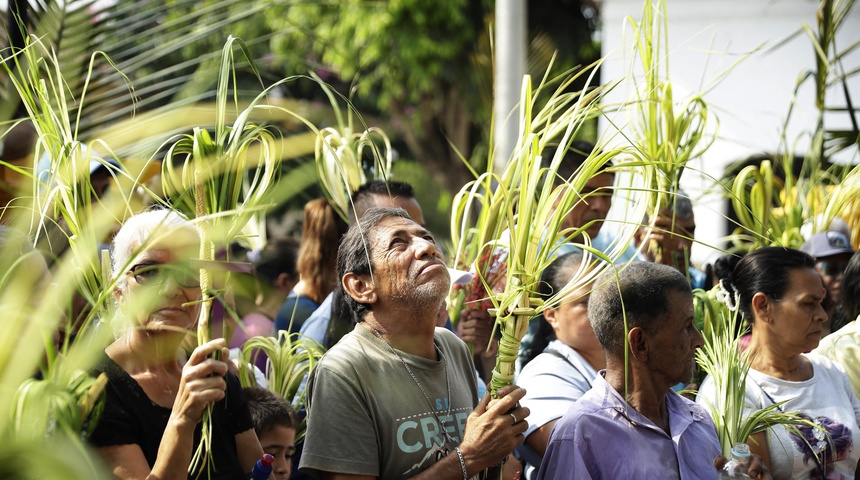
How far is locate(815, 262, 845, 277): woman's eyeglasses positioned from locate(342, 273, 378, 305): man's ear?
3556mm

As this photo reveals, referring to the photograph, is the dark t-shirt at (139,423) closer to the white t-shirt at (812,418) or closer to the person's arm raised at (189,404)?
the person's arm raised at (189,404)

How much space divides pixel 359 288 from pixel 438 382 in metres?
0.39

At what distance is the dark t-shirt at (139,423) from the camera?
99.0 inches

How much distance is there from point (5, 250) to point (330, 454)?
1.03 meters

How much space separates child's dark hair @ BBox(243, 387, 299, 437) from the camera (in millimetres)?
3217

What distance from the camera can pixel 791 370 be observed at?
3.71 meters

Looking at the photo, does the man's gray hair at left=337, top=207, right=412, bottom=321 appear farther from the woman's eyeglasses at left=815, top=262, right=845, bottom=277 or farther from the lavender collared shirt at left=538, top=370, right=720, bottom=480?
the woman's eyeglasses at left=815, top=262, right=845, bottom=277

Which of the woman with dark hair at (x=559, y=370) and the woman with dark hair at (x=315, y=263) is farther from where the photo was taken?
the woman with dark hair at (x=315, y=263)

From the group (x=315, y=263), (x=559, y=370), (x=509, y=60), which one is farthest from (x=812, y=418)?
Answer: (x=509, y=60)

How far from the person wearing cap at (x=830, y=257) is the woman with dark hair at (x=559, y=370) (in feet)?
7.48

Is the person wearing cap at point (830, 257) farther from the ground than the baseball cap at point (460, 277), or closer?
closer

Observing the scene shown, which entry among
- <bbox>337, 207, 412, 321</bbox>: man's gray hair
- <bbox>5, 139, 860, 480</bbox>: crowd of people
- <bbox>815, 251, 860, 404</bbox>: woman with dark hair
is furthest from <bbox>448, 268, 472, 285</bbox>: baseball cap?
<bbox>815, 251, 860, 404</bbox>: woman with dark hair

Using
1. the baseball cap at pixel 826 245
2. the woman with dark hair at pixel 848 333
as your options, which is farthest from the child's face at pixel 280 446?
the baseball cap at pixel 826 245

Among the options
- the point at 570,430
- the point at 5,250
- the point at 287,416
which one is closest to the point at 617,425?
the point at 570,430
